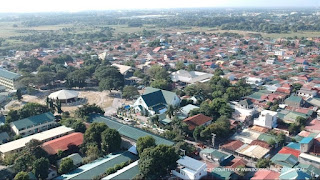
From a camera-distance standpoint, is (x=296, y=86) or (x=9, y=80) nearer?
(x=296, y=86)

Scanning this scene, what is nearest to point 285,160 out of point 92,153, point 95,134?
point 92,153

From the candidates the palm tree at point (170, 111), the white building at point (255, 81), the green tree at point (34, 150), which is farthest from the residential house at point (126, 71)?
the green tree at point (34, 150)

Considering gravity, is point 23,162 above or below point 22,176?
below

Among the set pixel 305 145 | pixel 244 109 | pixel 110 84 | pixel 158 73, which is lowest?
pixel 244 109

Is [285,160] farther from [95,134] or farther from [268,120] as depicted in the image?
[95,134]

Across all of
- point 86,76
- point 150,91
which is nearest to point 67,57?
point 86,76

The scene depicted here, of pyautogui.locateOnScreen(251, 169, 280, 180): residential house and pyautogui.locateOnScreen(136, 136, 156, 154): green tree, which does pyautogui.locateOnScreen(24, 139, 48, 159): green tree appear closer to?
pyautogui.locateOnScreen(136, 136, 156, 154): green tree
